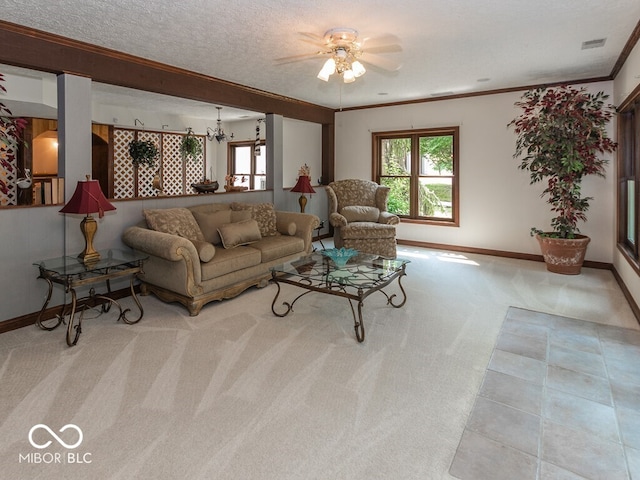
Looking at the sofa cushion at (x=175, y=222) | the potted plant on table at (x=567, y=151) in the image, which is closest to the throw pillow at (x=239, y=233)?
the sofa cushion at (x=175, y=222)

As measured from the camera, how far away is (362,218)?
6.02 meters

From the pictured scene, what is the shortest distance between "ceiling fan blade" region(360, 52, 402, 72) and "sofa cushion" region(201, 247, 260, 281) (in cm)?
240

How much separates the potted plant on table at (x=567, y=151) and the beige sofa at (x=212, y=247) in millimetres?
3009

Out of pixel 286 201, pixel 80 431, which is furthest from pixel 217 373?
pixel 286 201

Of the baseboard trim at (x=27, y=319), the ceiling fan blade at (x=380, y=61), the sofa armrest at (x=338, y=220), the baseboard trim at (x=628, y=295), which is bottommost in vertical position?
the baseboard trim at (x=27, y=319)

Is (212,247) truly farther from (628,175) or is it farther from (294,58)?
(628,175)

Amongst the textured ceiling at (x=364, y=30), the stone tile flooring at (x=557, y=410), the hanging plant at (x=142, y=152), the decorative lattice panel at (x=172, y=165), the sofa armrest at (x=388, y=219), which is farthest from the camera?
the decorative lattice panel at (x=172, y=165)

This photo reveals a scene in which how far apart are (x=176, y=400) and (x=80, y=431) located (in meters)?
0.47

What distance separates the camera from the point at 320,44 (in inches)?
146

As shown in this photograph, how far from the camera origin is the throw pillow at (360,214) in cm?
602

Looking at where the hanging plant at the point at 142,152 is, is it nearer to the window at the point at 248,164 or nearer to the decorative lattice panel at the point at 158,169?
the decorative lattice panel at the point at 158,169

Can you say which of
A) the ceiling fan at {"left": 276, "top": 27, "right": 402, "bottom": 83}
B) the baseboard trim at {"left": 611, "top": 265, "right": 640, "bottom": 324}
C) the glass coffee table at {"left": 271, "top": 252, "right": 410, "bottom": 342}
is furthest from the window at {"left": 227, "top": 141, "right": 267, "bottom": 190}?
the baseboard trim at {"left": 611, "top": 265, "right": 640, "bottom": 324}

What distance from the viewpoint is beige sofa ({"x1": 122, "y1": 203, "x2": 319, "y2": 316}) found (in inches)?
140

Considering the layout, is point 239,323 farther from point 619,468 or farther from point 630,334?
point 630,334
